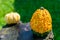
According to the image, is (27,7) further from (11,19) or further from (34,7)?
(11,19)

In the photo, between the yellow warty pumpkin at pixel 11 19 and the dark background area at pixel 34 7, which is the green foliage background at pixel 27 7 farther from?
the yellow warty pumpkin at pixel 11 19

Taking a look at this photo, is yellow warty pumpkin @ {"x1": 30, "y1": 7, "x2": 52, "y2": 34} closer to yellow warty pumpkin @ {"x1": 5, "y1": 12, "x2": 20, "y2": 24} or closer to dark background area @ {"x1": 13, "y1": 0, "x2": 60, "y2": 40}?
yellow warty pumpkin @ {"x1": 5, "y1": 12, "x2": 20, "y2": 24}

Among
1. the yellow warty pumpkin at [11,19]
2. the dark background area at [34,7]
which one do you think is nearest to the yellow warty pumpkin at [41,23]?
the yellow warty pumpkin at [11,19]

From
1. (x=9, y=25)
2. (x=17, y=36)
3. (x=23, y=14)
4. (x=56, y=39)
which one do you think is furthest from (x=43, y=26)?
(x=23, y=14)

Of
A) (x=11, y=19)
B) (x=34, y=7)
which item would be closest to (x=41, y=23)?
(x=11, y=19)

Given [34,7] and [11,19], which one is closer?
[11,19]

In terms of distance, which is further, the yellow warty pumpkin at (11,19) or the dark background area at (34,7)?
the dark background area at (34,7)

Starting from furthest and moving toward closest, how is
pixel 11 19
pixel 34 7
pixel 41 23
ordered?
pixel 34 7
pixel 11 19
pixel 41 23

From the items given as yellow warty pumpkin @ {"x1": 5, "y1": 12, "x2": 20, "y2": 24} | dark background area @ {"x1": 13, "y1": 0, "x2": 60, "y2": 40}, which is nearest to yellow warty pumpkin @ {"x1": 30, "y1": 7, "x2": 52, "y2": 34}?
yellow warty pumpkin @ {"x1": 5, "y1": 12, "x2": 20, "y2": 24}
